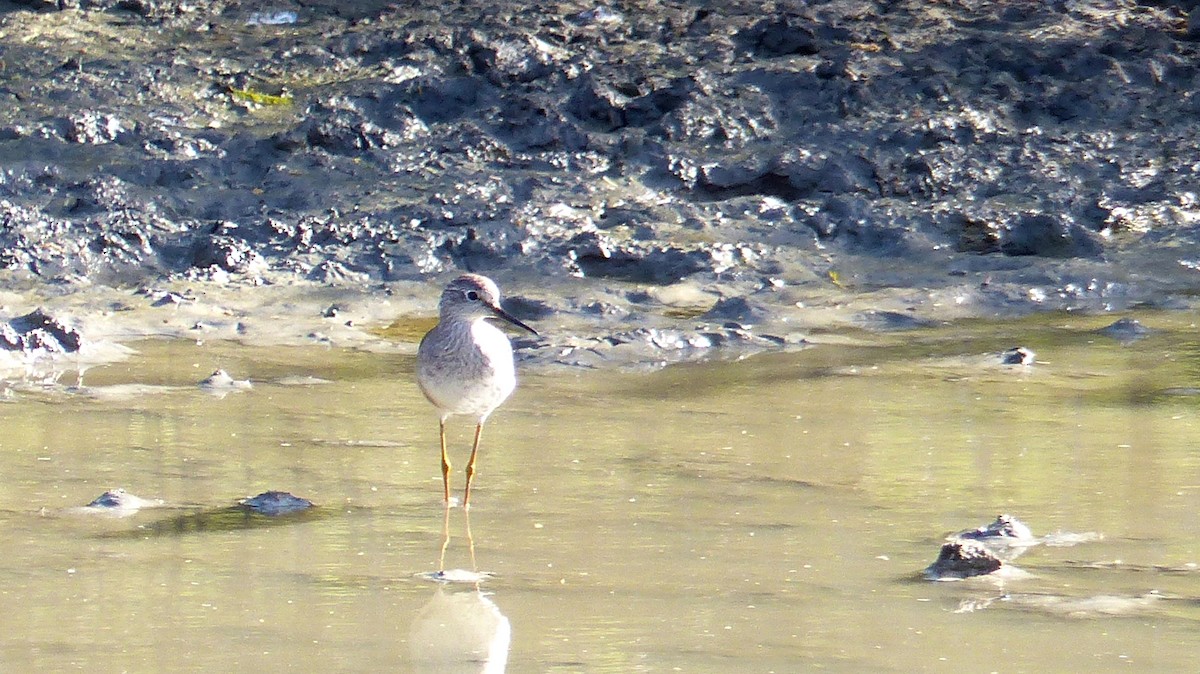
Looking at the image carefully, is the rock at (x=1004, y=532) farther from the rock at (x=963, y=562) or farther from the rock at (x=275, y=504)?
the rock at (x=275, y=504)

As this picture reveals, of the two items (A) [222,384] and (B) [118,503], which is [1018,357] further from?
(B) [118,503]

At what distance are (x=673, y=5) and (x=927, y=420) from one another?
5.97m

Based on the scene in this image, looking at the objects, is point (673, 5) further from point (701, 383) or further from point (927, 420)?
point (927, 420)

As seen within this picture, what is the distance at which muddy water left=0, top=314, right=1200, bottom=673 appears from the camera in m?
4.21

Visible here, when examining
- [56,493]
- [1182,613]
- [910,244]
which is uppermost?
[1182,613]

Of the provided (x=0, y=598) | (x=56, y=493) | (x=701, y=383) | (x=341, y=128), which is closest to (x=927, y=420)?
(x=701, y=383)

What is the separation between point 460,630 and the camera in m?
4.35

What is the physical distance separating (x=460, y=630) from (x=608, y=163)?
6.39 m

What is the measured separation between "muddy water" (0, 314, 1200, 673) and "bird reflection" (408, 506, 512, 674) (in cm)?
1

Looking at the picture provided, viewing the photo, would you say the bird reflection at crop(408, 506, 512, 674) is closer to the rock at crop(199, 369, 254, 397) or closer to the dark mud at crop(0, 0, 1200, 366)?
the rock at crop(199, 369, 254, 397)

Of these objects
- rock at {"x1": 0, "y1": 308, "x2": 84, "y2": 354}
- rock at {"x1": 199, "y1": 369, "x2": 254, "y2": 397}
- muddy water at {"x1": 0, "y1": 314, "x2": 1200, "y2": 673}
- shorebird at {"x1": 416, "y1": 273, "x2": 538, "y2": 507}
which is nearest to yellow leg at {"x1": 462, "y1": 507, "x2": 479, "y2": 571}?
muddy water at {"x1": 0, "y1": 314, "x2": 1200, "y2": 673}

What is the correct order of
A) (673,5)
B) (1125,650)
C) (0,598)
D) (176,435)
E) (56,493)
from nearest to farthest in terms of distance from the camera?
(1125,650) < (0,598) < (56,493) < (176,435) < (673,5)

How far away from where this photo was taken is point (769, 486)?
580 cm

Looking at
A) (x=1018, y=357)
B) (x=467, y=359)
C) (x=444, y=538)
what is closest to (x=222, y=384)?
(x=467, y=359)
